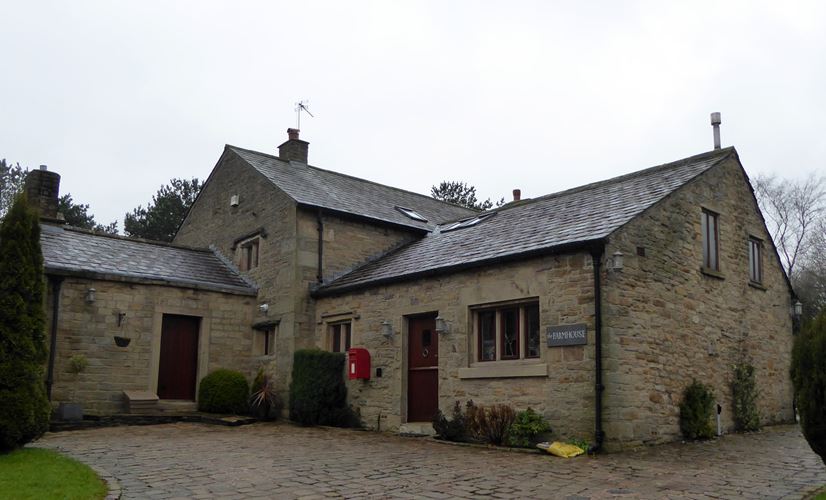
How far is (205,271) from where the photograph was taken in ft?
64.7

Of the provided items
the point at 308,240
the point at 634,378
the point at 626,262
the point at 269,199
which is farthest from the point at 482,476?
the point at 269,199

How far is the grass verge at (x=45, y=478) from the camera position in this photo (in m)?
7.45

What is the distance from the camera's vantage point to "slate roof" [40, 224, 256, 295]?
16.7m

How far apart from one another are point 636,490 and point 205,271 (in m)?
14.5

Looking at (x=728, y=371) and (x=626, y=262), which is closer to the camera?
(x=626, y=262)

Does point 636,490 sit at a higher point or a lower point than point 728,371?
lower

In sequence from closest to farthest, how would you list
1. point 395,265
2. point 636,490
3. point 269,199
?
point 636,490 < point 395,265 < point 269,199

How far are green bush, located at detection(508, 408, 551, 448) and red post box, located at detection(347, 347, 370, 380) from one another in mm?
4585

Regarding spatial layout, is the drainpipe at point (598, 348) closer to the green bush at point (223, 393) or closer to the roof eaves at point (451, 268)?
the roof eaves at point (451, 268)

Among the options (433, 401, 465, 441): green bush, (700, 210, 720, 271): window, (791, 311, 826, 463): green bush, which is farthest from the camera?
(700, 210, 720, 271): window

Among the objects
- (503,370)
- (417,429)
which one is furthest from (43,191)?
(503,370)

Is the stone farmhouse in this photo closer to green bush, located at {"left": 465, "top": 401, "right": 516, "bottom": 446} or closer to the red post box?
the red post box

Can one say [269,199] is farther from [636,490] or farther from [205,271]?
[636,490]

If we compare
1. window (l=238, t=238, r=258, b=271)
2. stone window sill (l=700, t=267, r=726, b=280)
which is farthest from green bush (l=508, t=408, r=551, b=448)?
window (l=238, t=238, r=258, b=271)
